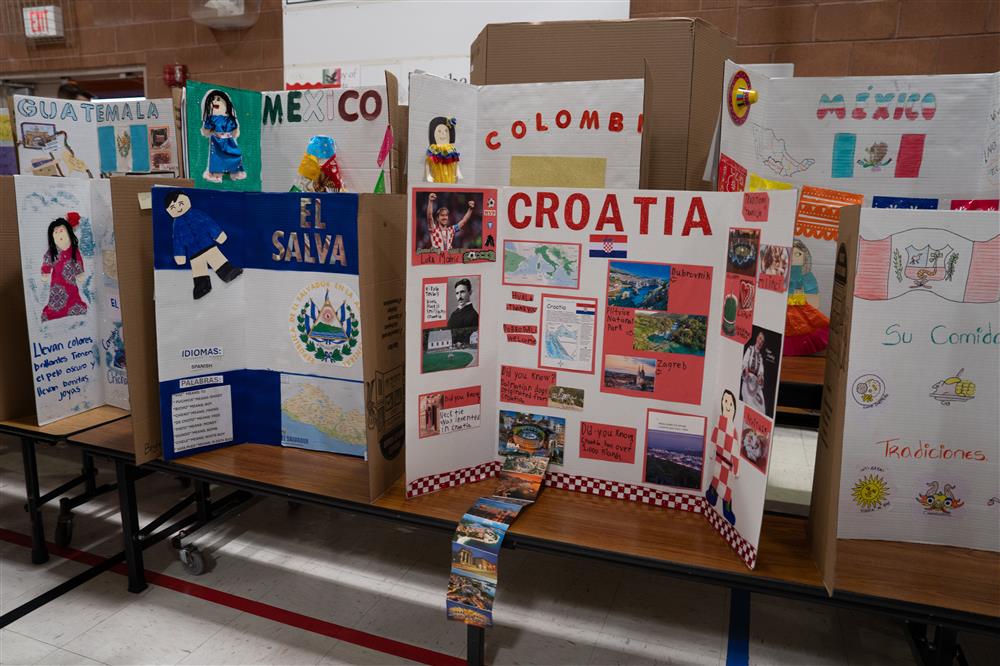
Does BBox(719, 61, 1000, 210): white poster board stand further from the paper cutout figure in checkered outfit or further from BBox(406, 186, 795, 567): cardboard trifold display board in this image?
the paper cutout figure in checkered outfit

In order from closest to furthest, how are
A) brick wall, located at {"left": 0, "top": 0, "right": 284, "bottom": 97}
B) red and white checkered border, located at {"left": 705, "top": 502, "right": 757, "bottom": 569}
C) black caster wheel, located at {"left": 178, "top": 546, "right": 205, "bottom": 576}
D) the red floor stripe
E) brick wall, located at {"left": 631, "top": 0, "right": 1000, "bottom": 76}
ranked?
red and white checkered border, located at {"left": 705, "top": 502, "right": 757, "bottom": 569}
the red floor stripe
black caster wheel, located at {"left": 178, "top": 546, "right": 205, "bottom": 576}
brick wall, located at {"left": 631, "top": 0, "right": 1000, "bottom": 76}
brick wall, located at {"left": 0, "top": 0, "right": 284, "bottom": 97}

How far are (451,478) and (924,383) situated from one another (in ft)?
3.45

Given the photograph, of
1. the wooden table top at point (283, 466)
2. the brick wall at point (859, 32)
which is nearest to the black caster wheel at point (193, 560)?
the wooden table top at point (283, 466)

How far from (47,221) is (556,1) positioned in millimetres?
3208

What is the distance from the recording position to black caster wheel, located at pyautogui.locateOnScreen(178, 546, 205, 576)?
89.7 inches

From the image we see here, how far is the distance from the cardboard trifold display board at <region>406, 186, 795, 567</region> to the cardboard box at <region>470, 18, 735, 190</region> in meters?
0.37

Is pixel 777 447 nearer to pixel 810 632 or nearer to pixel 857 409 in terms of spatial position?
pixel 810 632

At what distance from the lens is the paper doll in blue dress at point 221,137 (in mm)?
1994

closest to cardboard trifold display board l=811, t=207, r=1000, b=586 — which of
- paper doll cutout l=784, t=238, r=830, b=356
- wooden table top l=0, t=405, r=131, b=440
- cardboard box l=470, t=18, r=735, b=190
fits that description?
cardboard box l=470, t=18, r=735, b=190

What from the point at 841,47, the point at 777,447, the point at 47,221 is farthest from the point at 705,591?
the point at 841,47

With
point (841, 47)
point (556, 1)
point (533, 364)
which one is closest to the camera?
point (533, 364)

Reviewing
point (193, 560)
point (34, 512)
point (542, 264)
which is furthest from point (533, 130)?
point (34, 512)

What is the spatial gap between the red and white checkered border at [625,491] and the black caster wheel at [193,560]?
131 cm

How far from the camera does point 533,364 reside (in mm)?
1654
